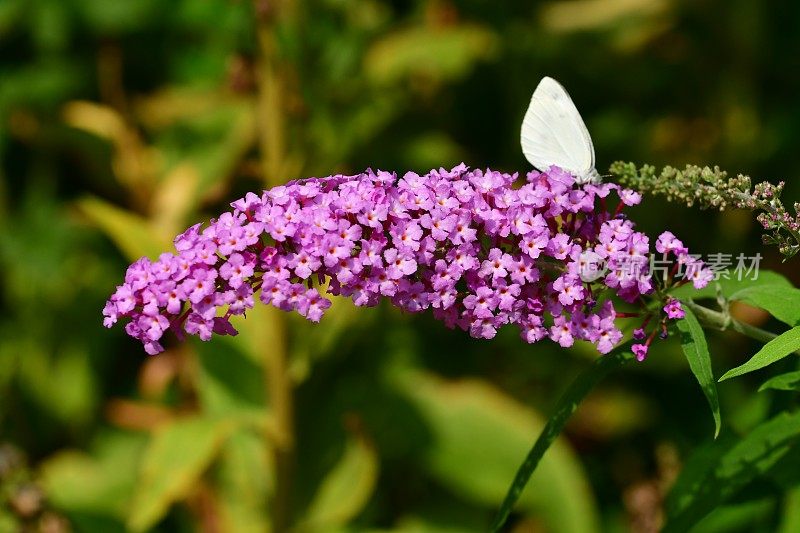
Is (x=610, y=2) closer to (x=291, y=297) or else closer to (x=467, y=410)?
(x=467, y=410)

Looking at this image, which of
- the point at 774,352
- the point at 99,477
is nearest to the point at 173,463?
the point at 99,477

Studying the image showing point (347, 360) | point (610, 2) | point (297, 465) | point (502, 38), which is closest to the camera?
point (297, 465)

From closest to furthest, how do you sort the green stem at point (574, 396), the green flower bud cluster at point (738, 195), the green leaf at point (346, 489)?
the green flower bud cluster at point (738, 195) → the green stem at point (574, 396) → the green leaf at point (346, 489)

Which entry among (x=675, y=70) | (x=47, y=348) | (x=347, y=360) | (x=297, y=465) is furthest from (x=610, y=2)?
(x=47, y=348)

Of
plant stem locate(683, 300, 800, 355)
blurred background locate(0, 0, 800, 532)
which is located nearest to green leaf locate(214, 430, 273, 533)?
blurred background locate(0, 0, 800, 532)

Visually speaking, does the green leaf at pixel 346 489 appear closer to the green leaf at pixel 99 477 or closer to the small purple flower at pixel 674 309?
the green leaf at pixel 99 477

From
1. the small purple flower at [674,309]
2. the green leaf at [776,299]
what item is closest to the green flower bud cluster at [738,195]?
the green leaf at [776,299]

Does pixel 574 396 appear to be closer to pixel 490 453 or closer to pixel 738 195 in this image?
pixel 738 195
